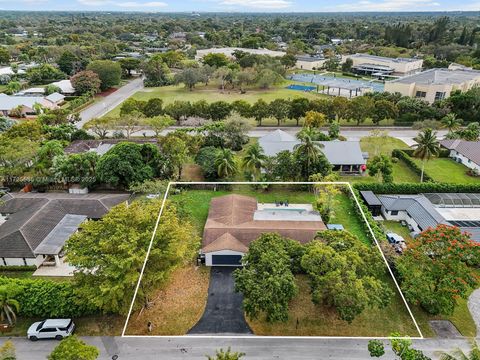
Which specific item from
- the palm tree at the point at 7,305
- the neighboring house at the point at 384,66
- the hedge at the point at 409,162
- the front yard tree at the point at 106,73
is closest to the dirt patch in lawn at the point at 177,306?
the palm tree at the point at 7,305

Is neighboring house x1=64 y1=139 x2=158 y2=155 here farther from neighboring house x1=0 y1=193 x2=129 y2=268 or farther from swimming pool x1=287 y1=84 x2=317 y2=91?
swimming pool x1=287 y1=84 x2=317 y2=91

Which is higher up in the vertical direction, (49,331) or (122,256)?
(122,256)

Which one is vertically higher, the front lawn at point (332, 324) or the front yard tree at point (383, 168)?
the front yard tree at point (383, 168)

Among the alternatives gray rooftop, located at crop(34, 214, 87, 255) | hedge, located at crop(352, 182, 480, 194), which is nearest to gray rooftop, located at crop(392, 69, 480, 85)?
hedge, located at crop(352, 182, 480, 194)

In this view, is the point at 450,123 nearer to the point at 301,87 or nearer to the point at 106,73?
the point at 301,87

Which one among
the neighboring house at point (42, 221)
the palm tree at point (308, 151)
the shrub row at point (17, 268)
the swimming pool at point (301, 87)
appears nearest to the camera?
the shrub row at point (17, 268)

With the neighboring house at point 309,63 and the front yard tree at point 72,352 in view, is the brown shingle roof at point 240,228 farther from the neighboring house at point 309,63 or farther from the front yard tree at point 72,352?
the neighboring house at point 309,63

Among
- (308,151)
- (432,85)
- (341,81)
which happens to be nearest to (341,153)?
(308,151)
